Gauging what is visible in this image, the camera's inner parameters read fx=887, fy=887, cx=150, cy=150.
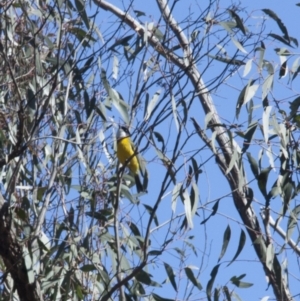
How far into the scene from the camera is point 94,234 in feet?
9.68

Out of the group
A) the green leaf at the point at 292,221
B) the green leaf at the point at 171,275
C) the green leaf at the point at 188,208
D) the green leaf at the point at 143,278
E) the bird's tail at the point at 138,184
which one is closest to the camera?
the green leaf at the point at 188,208

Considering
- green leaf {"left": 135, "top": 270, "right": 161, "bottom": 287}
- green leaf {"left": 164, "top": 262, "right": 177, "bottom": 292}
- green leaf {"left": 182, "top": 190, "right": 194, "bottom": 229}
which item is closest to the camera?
green leaf {"left": 182, "top": 190, "right": 194, "bottom": 229}

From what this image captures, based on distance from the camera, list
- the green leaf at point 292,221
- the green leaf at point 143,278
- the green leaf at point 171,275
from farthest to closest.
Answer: the green leaf at point 292,221, the green leaf at point 171,275, the green leaf at point 143,278

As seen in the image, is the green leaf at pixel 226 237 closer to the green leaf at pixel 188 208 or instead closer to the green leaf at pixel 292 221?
the green leaf at pixel 292 221

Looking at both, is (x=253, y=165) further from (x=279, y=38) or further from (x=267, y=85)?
(x=279, y=38)

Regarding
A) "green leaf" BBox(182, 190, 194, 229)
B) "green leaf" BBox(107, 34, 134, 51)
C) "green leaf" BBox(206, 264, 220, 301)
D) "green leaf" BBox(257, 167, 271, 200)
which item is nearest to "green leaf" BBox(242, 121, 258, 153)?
"green leaf" BBox(257, 167, 271, 200)

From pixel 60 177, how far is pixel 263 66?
78 cm

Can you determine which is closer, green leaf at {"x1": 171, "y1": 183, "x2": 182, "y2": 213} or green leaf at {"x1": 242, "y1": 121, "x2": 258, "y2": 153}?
green leaf at {"x1": 171, "y1": 183, "x2": 182, "y2": 213}

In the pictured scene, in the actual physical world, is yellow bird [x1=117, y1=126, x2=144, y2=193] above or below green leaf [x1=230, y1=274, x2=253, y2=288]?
above

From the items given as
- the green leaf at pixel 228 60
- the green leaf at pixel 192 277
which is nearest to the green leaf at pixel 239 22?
the green leaf at pixel 228 60

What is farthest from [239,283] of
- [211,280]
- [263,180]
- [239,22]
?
[239,22]

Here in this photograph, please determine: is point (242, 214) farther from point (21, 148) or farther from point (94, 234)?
point (21, 148)

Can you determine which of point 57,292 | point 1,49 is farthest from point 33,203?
point 1,49

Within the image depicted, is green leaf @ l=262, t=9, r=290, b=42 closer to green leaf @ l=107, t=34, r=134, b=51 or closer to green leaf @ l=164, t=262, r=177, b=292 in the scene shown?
green leaf @ l=107, t=34, r=134, b=51
